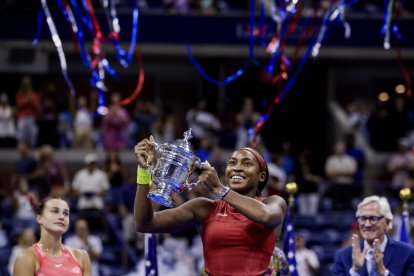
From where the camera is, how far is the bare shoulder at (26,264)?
21.1 ft

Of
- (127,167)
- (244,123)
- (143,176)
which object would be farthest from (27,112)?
(143,176)

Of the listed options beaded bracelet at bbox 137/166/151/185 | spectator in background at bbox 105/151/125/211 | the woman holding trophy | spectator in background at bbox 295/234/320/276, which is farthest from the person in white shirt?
beaded bracelet at bbox 137/166/151/185

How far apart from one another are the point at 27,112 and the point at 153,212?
1086cm

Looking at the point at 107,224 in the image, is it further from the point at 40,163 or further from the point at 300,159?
the point at 300,159

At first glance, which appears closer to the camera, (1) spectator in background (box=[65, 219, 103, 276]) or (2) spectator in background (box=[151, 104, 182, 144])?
(1) spectator in background (box=[65, 219, 103, 276])

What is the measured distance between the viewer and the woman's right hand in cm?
571

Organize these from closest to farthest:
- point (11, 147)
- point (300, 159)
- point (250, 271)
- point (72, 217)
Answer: point (250, 271)
point (72, 217)
point (300, 159)
point (11, 147)

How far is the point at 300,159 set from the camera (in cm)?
1608

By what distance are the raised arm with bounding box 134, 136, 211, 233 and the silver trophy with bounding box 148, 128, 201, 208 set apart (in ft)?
0.28

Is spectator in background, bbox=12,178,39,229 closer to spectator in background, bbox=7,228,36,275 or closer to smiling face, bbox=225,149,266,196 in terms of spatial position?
spectator in background, bbox=7,228,36,275

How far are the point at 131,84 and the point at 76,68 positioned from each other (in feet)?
4.07

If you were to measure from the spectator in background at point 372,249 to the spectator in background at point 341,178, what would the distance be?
316 inches

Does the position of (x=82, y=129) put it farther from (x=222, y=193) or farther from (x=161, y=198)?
(x=222, y=193)

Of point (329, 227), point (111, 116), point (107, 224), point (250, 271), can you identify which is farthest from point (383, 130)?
point (250, 271)
